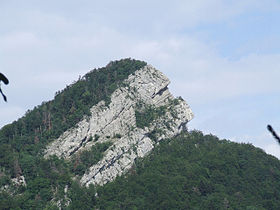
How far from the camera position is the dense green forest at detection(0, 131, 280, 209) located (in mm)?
91562

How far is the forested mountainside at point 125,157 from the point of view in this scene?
93500mm

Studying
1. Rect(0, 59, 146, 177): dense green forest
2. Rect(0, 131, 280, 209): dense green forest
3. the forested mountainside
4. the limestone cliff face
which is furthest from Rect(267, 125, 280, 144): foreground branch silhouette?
Rect(0, 59, 146, 177): dense green forest

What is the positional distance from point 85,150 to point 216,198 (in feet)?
90.1

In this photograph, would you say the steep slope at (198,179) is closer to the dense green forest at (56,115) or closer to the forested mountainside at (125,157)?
the forested mountainside at (125,157)

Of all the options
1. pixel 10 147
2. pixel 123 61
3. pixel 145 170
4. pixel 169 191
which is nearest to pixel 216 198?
pixel 169 191

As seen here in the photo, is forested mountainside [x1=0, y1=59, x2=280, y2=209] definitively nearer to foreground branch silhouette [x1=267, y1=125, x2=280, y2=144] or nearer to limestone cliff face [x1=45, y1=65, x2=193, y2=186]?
limestone cliff face [x1=45, y1=65, x2=193, y2=186]

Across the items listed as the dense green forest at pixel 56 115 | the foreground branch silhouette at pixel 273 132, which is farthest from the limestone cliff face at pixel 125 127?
the foreground branch silhouette at pixel 273 132

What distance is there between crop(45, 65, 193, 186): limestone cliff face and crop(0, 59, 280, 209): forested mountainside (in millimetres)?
205

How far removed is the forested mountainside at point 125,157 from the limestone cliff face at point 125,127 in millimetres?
205

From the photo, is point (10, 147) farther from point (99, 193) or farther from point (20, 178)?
point (99, 193)

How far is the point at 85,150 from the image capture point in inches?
4139

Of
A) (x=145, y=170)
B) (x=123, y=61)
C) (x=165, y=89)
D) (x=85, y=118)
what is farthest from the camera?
(x=123, y=61)

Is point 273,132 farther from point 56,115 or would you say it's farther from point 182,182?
point 56,115

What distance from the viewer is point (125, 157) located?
105 meters
